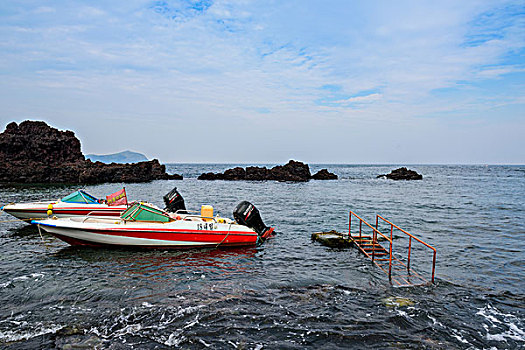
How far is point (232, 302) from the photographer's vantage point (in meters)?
9.11

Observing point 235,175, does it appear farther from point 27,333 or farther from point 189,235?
point 27,333

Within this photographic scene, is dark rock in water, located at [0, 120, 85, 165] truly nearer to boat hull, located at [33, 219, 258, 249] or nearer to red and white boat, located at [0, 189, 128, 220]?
red and white boat, located at [0, 189, 128, 220]

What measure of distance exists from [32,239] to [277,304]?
13.8 metres

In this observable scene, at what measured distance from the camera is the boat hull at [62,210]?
1738 cm

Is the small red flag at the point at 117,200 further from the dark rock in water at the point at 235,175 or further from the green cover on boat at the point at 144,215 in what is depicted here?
the dark rock in water at the point at 235,175

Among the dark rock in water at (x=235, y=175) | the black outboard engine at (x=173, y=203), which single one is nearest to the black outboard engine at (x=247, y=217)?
the black outboard engine at (x=173, y=203)

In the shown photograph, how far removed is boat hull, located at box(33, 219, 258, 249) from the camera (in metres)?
13.3

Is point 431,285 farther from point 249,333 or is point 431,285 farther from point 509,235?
point 509,235

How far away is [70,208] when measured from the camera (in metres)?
17.5

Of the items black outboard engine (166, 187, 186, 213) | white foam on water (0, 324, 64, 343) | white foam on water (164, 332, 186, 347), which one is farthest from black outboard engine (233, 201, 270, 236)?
white foam on water (0, 324, 64, 343)

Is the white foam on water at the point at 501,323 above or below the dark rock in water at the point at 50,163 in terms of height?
below

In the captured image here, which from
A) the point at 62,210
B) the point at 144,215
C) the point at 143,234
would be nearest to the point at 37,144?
the point at 62,210

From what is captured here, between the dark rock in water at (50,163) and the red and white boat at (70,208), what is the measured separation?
4150cm

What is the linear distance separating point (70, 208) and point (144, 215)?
647cm
